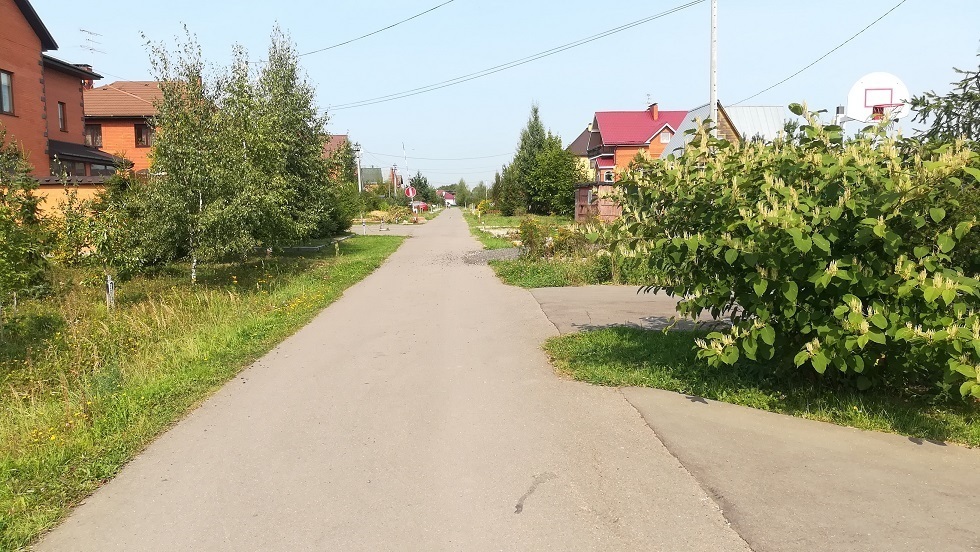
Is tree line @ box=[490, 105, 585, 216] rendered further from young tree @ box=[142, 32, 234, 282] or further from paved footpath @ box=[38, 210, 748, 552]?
paved footpath @ box=[38, 210, 748, 552]

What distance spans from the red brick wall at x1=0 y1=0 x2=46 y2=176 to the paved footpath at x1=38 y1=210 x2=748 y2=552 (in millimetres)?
20638

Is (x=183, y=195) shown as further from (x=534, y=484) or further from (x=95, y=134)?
(x=95, y=134)

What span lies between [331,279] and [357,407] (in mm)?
9984

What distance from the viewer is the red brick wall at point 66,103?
2606 centimetres

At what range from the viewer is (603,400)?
20.2ft

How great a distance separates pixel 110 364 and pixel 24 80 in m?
20.7

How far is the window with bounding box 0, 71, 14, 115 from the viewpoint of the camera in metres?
22.0

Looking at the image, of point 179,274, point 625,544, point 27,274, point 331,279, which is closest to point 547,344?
point 625,544

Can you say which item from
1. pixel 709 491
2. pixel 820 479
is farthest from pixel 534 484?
pixel 820 479

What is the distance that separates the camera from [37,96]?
78.1 ft

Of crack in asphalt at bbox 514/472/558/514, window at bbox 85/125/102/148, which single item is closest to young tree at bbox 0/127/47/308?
crack in asphalt at bbox 514/472/558/514

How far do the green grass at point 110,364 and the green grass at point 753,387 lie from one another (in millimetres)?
4117

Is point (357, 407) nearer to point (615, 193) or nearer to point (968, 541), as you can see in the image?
point (615, 193)

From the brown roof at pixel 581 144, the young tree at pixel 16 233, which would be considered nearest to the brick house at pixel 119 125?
the young tree at pixel 16 233
